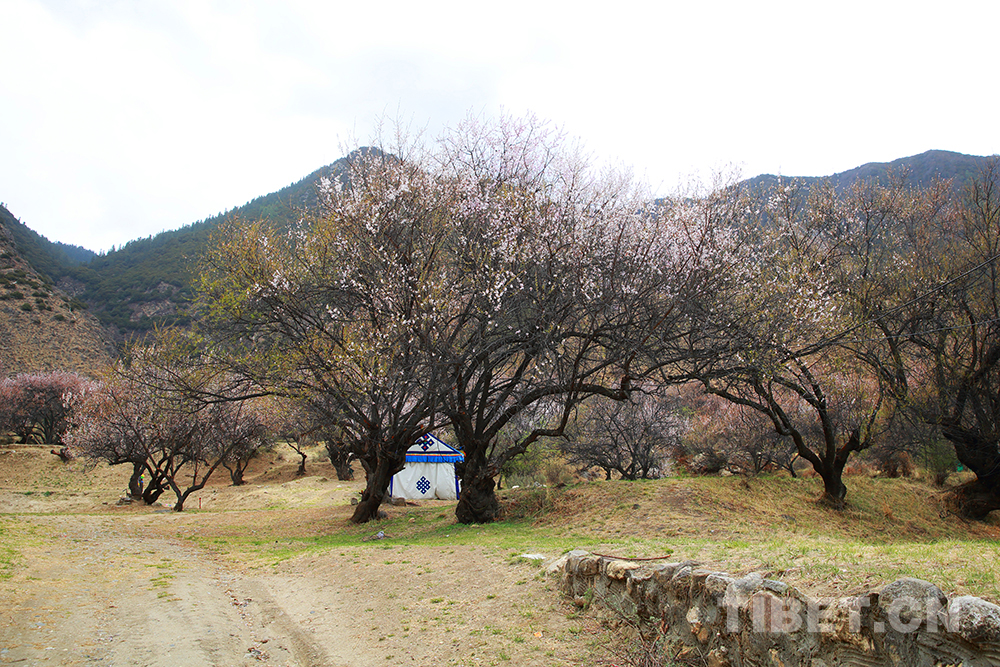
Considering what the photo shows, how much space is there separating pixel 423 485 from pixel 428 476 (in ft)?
1.61

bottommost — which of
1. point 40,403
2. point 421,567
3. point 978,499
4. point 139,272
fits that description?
point 978,499

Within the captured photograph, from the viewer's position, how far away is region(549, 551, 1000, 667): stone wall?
304 centimetres

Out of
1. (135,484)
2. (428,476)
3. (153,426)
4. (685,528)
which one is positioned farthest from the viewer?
(428,476)

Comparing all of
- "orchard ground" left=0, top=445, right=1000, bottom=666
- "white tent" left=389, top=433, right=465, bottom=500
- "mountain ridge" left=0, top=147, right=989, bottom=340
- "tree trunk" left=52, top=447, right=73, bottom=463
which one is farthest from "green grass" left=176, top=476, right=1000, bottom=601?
"mountain ridge" left=0, top=147, right=989, bottom=340

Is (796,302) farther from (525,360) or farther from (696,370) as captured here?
(525,360)

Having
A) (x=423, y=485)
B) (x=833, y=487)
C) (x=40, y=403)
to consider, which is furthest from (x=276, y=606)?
(x=40, y=403)

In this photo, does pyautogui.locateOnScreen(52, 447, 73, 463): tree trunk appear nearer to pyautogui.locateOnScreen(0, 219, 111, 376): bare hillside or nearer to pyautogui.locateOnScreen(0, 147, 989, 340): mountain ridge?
pyautogui.locateOnScreen(0, 219, 111, 376): bare hillside

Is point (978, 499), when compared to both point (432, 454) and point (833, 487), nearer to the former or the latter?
point (833, 487)

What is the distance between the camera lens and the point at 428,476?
27.8 meters

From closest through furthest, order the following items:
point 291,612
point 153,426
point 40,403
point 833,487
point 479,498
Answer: point 291,612, point 479,498, point 833,487, point 153,426, point 40,403

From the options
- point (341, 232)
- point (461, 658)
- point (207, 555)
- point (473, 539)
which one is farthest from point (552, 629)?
point (341, 232)

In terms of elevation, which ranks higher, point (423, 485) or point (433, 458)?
point (433, 458)

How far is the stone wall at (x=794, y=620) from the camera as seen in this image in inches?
A: 120

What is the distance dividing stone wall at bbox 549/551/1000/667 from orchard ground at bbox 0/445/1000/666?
295mm
